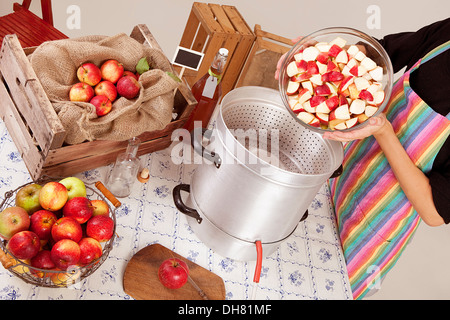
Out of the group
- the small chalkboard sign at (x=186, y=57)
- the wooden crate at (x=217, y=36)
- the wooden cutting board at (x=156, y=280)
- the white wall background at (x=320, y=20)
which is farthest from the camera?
the white wall background at (x=320, y=20)

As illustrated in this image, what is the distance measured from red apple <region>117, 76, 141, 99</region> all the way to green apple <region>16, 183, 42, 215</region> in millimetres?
379

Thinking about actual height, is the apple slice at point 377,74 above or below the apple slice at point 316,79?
above

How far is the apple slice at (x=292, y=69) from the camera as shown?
117 cm

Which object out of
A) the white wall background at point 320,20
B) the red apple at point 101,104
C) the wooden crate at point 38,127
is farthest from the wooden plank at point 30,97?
the white wall background at point 320,20

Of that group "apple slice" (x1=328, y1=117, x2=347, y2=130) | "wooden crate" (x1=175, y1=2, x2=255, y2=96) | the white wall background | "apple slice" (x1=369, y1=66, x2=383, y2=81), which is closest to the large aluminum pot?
"apple slice" (x1=328, y1=117, x2=347, y2=130)

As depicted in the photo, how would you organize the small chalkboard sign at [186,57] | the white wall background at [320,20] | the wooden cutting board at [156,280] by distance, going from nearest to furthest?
the wooden cutting board at [156,280], the small chalkboard sign at [186,57], the white wall background at [320,20]

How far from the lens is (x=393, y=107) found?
140 centimetres

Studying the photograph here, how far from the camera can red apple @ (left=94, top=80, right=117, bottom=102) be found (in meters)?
1.26

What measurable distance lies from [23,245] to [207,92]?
77 cm

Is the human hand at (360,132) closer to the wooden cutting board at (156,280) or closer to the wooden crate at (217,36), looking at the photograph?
the wooden cutting board at (156,280)

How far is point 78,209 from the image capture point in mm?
1041

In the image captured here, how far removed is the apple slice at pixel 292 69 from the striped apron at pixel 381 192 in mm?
401

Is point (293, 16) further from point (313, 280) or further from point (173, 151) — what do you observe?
point (313, 280)
